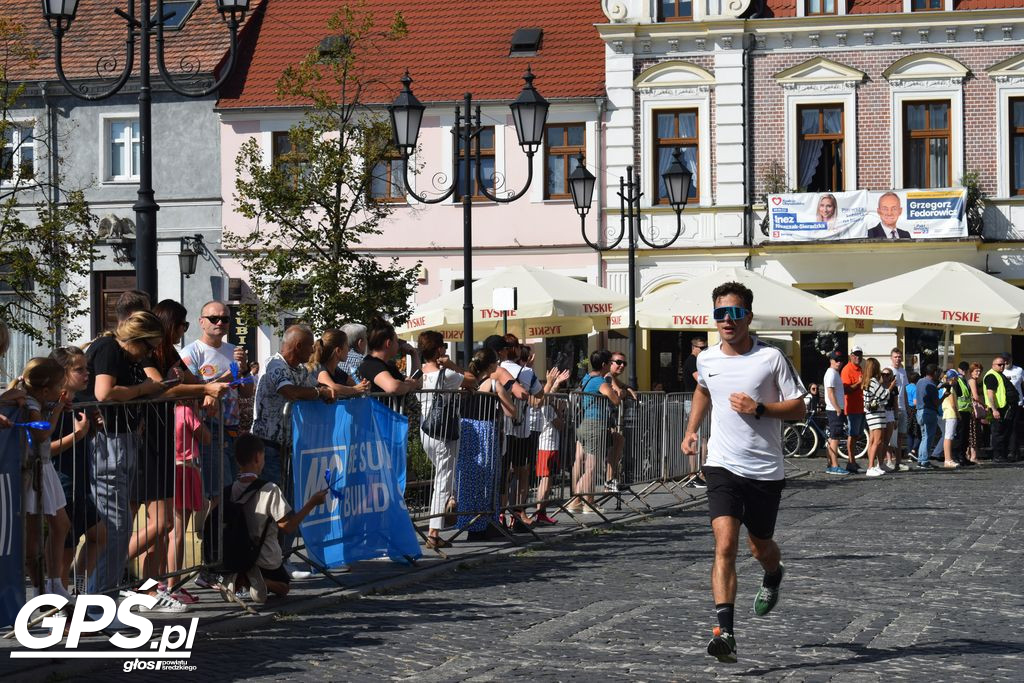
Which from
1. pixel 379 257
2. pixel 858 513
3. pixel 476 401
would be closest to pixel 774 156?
pixel 379 257

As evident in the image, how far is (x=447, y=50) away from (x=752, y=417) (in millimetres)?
29556

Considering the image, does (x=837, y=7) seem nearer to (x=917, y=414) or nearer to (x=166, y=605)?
(x=917, y=414)

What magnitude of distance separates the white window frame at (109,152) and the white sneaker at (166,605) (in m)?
27.8

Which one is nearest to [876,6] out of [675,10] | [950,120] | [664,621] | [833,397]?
[950,120]

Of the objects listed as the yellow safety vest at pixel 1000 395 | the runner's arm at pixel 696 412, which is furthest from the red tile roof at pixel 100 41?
the runner's arm at pixel 696 412

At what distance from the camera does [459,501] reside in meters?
13.6

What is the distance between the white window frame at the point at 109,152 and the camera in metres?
36.2

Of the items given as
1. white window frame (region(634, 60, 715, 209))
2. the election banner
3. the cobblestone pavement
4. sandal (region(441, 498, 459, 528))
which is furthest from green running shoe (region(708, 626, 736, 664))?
white window frame (region(634, 60, 715, 209))

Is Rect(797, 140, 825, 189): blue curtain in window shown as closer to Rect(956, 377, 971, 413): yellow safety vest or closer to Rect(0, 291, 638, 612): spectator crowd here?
Rect(956, 377, 971, 413): yellow safety vest

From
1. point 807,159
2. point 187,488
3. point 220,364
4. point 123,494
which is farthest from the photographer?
point 807,159

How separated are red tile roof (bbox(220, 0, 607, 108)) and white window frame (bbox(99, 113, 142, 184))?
2.38m

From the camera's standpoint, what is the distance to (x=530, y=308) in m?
25.3

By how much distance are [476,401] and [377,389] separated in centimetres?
114

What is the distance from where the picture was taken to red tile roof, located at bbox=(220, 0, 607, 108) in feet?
117
